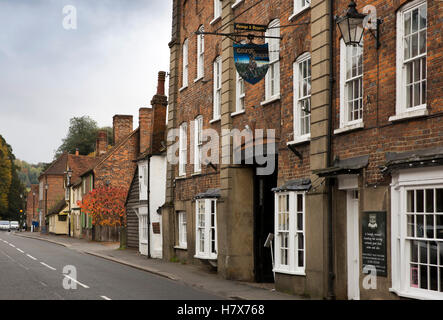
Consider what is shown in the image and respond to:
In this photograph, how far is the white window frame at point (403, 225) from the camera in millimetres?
11398

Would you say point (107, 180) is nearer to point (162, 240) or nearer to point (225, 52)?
point (162, 240)

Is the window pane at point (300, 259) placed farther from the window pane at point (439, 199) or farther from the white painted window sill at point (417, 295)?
the window pane at point (439, 199)

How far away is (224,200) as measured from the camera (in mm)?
21250

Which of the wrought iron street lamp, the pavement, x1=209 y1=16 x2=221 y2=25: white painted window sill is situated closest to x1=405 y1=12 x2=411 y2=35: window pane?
the wrought iron street lamp

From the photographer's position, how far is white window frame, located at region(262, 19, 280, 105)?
60.8ft

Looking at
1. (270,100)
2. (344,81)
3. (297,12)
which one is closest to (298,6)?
(297,12)

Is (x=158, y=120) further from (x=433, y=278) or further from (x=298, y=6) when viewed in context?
(x=433, y=278)

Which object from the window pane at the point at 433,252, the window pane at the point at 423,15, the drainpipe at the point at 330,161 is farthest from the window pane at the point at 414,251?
the window pane at the point at 423,15

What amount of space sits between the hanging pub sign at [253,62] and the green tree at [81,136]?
83.3 m

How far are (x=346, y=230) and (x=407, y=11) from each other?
5.18 metres

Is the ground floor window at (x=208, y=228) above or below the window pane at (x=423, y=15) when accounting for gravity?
below

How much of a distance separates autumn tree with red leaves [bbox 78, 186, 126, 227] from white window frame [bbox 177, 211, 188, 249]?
16.7 metres

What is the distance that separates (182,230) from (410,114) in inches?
664
